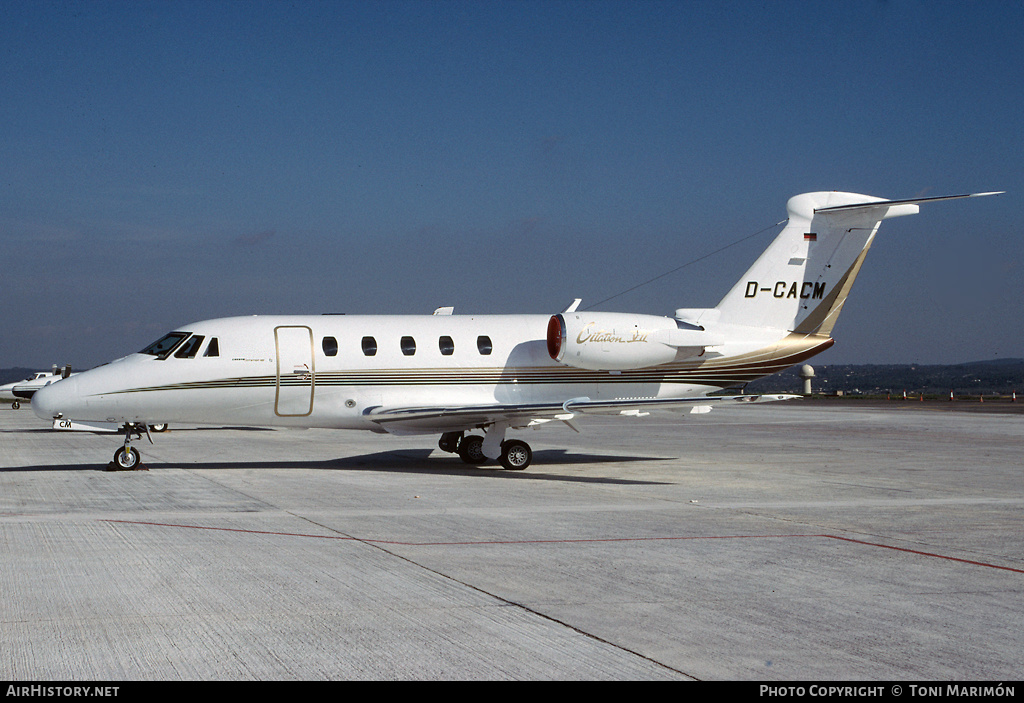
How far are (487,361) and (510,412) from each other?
1.99 m

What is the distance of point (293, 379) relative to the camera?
18.7 m

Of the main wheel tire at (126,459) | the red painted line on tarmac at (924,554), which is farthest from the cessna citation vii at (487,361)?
the red painted line on tarmac at (924,554)

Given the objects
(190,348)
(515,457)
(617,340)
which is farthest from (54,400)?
(617,340)

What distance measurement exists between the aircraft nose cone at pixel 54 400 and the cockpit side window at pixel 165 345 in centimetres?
143

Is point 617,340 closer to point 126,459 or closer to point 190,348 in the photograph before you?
point 190,348

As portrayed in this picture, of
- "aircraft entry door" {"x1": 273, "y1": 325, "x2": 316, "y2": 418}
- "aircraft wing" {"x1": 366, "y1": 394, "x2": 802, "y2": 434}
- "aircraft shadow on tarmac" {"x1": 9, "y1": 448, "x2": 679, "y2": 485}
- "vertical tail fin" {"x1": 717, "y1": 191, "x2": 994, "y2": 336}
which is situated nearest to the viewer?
"aircraft wing" {"x1": 366, "y1": 394, "x2": 802, "y2": 434}

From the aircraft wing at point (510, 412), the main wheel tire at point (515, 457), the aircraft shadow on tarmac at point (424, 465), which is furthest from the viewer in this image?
the main wheel tire at point (515, 457)

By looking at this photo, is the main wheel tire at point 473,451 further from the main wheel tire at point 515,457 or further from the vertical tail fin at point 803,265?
the vertical tail fin at point 803,265

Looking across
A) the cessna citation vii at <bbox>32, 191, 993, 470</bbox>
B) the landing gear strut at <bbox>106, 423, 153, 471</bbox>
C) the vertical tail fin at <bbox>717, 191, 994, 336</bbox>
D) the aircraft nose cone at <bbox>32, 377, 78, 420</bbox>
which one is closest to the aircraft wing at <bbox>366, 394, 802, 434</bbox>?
the cessna citation vii at <bbox>32, 191, 993, 470</bbox>

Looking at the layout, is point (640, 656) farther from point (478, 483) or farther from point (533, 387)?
point (533, 387)

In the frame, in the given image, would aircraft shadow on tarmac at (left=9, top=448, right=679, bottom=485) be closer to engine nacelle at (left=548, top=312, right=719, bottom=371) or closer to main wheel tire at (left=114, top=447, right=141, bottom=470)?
main wheel tire at (left=114, top=447, right=141, bottom=470)

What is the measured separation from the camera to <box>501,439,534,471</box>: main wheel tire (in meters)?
19.0

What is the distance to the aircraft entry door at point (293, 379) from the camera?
18656 mm

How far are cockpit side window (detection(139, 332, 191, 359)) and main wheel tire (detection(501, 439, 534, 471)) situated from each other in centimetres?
638
